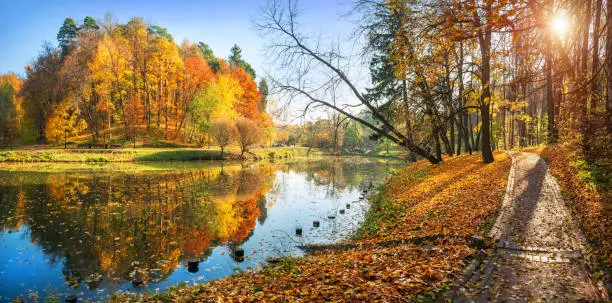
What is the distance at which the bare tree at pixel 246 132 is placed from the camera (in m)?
46.2

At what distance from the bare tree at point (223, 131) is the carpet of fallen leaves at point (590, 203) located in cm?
3787

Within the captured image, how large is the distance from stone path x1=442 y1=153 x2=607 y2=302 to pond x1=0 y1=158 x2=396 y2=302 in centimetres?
563

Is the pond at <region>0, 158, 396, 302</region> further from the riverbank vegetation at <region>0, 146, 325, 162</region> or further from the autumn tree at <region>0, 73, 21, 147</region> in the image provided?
the autumn tree at <region>0, 73, 21, 147</region>

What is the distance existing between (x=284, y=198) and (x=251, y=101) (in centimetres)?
4744

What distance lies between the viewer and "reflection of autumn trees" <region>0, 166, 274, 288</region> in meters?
9.46

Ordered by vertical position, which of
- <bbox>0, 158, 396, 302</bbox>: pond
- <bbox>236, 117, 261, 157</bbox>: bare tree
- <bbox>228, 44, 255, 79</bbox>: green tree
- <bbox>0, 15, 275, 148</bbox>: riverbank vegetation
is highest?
<bbox>228, 44, 255, 79</bbox>: green tree

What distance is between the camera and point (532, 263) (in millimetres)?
5906

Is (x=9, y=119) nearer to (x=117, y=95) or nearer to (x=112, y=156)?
(x=117, y=95)

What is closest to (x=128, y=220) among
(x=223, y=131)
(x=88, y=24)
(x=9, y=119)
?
(x=223, y=131)

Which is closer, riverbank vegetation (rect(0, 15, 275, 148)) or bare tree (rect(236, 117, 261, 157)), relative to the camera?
bare tree (rect(236, 117, 261, 157))

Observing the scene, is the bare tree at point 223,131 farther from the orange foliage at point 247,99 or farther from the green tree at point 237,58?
the green tree at point 237,58

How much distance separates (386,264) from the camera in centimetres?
653

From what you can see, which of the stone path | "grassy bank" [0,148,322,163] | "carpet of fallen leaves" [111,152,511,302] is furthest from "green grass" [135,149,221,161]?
the stone path

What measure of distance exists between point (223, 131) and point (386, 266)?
134 ft
